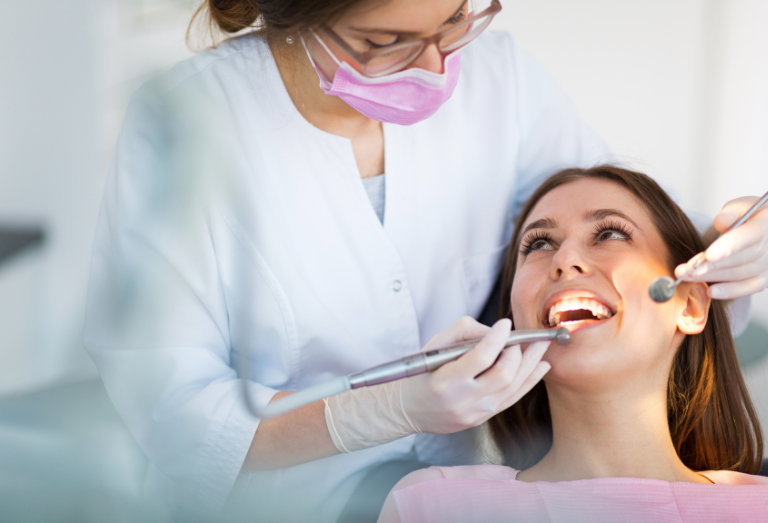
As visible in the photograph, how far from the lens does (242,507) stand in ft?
4.03

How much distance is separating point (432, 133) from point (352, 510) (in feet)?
2.94

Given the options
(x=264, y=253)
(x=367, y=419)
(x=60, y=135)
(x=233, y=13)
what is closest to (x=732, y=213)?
(x=367, y=419)

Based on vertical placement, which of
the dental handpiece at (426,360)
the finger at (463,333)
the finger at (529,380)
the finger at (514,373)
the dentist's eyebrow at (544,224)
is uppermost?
the dentist's eyebrow at (544,224)

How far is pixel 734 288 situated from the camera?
1202 millimetres

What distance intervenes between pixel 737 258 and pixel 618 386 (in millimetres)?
342

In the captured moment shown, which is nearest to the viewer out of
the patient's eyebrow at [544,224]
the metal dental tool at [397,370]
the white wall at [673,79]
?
the metal dental tool at [397,370]

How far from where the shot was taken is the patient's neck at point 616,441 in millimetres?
1229

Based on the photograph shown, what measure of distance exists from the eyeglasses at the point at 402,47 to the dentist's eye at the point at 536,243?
47cm

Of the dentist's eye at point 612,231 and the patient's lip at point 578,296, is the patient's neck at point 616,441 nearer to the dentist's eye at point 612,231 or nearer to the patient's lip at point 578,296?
the patient's lip at point 578,296

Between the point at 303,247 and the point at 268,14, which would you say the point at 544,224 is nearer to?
the point at 303,247

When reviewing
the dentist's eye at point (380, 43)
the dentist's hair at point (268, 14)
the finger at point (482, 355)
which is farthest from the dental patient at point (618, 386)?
the dentist's hair at point (268, 14)

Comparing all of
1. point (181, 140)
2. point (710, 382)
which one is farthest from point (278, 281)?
point (710, 382)

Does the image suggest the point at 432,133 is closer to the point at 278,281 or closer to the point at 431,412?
the point at 278,281

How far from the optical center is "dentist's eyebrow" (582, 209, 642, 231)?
1278 mm
